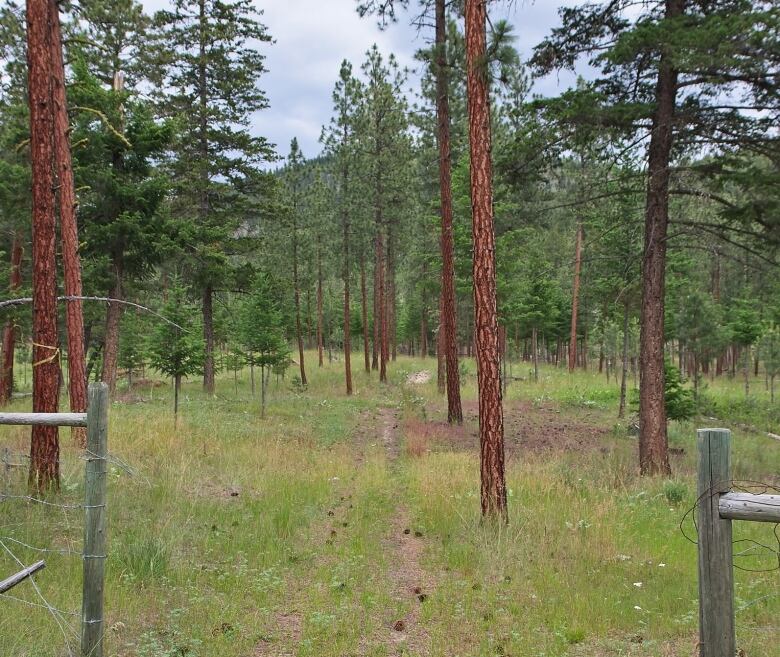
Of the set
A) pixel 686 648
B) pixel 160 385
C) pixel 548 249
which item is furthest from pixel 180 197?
pixel 548 249

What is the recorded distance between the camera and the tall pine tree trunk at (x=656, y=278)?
9.96 m

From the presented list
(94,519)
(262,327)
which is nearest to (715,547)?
(94,519)

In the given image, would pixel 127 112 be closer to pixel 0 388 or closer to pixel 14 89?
pixel 14 89

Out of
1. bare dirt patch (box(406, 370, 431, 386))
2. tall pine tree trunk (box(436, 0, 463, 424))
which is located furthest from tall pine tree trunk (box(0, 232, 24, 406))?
bare dirt patch (box(406, 370, 431, 386))

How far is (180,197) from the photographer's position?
2195 centimetres

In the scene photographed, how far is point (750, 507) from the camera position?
277 centimetres

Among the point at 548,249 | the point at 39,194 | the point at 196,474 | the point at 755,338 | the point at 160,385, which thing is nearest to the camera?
the point at 39,194

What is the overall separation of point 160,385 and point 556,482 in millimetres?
25385

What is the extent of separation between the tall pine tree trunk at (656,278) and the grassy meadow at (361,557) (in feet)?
3.01

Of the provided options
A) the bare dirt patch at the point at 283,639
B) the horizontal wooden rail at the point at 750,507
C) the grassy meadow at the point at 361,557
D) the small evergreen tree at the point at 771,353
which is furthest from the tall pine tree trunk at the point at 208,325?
the small evergreen tree at the point at 771,353

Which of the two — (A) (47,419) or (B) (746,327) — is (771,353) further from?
(A) (47,419)

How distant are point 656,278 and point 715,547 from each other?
8544mm

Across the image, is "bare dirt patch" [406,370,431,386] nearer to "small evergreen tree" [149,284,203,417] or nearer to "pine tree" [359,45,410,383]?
"pine tree" [359,45,410,383]

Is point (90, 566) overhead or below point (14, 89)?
below
